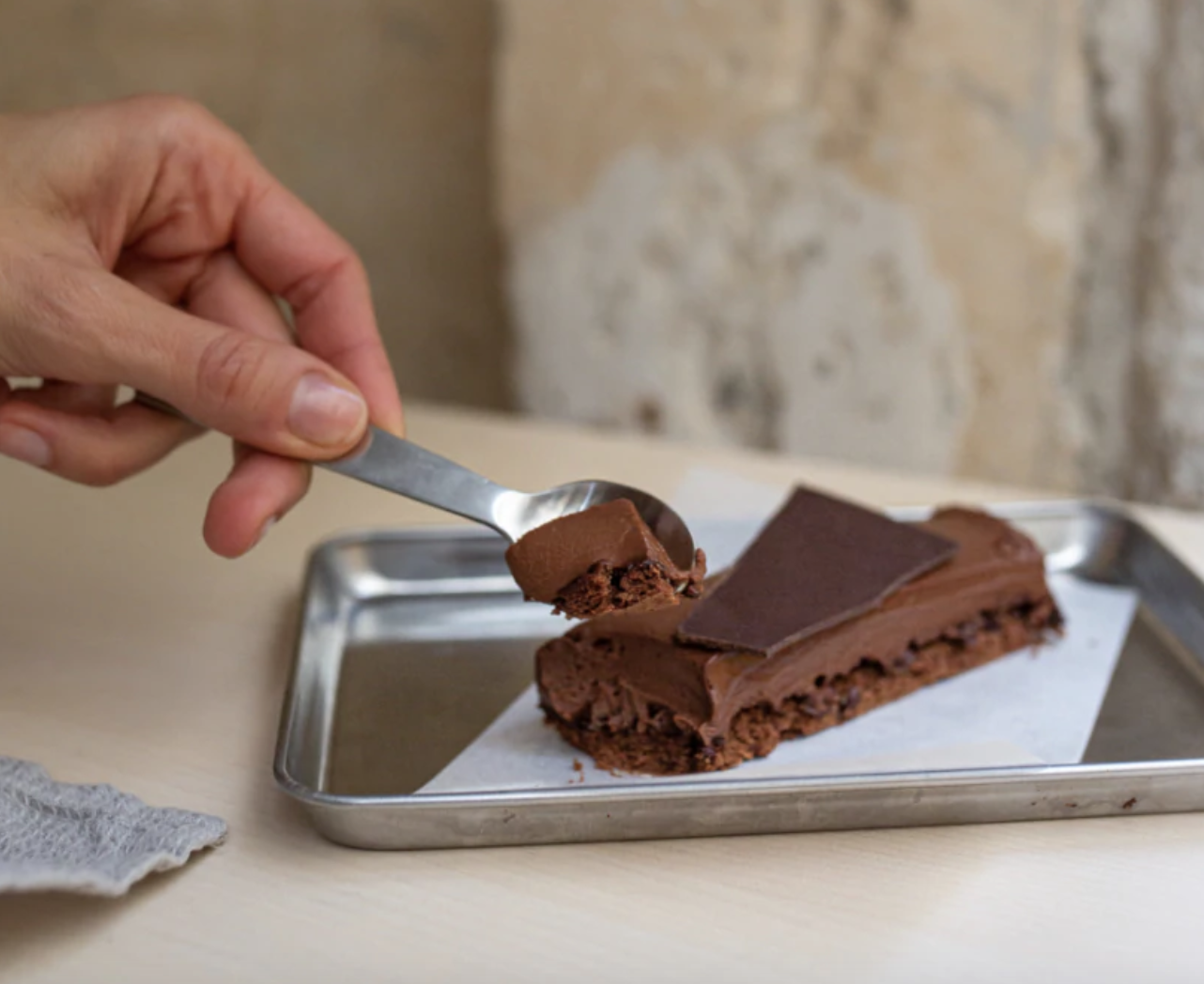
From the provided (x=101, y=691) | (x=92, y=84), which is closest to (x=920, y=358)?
(x=101, y=691)

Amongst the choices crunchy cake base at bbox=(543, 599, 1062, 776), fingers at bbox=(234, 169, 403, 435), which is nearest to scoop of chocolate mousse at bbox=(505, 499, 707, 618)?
crunchy cake base at bbox=(543, 599, 1062, 776)

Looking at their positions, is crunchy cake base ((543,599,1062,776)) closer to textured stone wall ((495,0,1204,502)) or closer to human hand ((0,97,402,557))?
human hand ((0,97,402,557))

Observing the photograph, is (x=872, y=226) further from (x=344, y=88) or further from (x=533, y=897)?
(x=533, y=897)

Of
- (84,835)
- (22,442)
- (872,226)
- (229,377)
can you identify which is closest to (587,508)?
(229,377)

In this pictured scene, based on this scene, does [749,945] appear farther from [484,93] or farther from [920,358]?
[484,93]

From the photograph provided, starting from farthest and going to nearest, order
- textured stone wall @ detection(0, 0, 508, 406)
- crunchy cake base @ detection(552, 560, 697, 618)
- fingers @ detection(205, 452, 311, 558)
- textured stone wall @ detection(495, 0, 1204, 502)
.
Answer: textured stone wall @ detection(0, 0, 508, 406) < textured stone wall @ detection(495, 0, 1204, 502) < fingers @ detection(205, 452, 311, 558) < crunchy cake base @ detection(552, 560, 697, 618)

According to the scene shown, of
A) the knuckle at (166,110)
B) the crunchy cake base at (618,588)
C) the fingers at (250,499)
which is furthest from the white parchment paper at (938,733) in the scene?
the knuckle at (166,110)

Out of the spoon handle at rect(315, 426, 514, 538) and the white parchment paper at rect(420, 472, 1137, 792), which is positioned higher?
the spoon handle at rect(315, 426, 514, 538)
